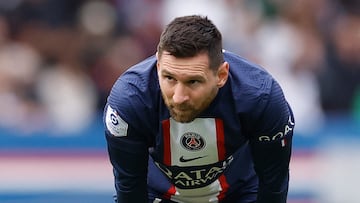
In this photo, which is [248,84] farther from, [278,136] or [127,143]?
[127,143]

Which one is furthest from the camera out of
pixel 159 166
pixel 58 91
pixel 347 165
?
pixel 58 91

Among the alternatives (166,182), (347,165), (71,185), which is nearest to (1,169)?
(71,185)

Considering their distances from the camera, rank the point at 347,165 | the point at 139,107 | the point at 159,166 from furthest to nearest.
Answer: the point at 347,165 < the point at 159,166 < the point at 139,107

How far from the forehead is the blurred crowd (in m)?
3.97

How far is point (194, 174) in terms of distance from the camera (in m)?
4.82

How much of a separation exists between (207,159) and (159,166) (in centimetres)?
27

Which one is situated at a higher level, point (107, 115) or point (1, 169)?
point (1, 169)

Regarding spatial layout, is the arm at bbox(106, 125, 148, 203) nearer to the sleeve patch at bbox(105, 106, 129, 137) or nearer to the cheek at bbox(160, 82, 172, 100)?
the sleeve patch at bbox(105, 106, 129, 137)

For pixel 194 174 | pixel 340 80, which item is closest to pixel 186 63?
pixel 194 174

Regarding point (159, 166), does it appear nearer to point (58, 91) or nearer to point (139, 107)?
point (139, 107)

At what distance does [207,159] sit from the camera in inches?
187

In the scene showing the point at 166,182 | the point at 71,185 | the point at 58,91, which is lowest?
the point at 166,182

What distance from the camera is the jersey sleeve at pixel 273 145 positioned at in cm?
452

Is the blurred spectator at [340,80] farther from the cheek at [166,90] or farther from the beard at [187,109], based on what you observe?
the cheek at [166,90]
